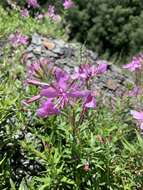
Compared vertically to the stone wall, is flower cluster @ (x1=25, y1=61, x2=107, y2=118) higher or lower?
higher

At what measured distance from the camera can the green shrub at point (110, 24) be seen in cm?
1305

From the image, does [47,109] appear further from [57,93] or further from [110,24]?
[110,24]

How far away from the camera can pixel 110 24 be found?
1322cm

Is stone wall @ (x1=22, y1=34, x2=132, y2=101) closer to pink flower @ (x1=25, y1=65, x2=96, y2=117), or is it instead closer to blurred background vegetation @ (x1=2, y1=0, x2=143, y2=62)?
pink flower @ (x1=25, y1=65, x2=96, y2=117)

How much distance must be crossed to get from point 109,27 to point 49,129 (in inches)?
416

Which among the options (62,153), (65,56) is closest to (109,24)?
(65,56)

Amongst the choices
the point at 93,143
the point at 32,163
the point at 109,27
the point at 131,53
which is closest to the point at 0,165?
the point at 32,163

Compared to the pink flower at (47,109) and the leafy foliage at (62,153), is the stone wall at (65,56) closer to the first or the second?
the leafy foliage at (62,153)

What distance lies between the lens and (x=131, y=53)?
12391 millimetres

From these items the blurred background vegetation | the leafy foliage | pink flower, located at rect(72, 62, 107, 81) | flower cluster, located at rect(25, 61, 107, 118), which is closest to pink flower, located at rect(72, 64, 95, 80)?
pink flower, located at rect(72, 62, 107, 81)

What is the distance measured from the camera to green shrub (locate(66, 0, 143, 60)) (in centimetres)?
1305

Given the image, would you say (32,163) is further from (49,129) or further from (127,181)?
(127,181)

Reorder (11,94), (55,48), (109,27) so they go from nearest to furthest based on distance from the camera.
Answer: (11,94) → (55,48) → (109,27)

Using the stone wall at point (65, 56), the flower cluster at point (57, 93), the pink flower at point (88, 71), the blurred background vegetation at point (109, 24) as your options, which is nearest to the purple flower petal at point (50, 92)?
the flower cluster at point (57, 93)
